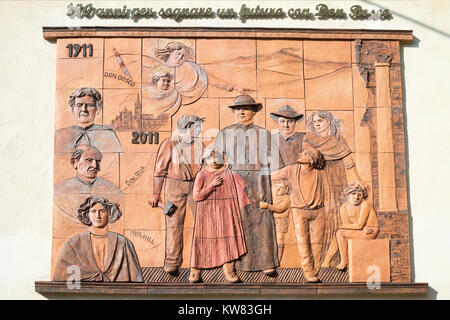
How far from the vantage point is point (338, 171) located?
1324cm

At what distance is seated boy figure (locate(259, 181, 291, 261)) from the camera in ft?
42.5

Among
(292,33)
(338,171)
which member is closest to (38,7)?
(292,33)

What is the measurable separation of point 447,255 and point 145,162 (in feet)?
17.3

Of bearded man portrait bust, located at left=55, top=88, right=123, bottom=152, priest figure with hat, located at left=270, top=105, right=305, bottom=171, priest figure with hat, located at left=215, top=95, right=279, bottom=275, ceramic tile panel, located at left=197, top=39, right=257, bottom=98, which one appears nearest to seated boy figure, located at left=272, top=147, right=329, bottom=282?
priest figure with hat, located at left=270, top=105, right=305, bottom=171

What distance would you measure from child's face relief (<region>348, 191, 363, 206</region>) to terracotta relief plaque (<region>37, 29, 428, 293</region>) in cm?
3

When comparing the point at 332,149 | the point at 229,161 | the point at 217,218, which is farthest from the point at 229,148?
the point at 332,149

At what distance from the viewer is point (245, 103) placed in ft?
43.5

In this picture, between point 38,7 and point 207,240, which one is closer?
point 207,240

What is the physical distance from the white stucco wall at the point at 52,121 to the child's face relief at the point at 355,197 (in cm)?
94

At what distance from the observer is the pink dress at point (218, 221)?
506 inches

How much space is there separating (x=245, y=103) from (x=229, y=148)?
0.81 m

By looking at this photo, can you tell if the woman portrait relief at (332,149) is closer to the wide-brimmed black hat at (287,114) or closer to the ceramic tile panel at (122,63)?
the wide-brimmed black hat at (287,114)

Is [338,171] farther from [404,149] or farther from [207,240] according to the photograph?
[207,240]

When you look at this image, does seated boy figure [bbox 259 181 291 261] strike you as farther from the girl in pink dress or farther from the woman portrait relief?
the woman portrait relief
